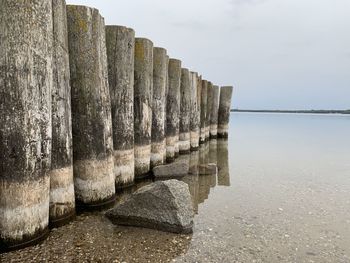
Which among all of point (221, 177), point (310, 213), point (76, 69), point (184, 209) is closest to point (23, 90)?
point (76, 69)

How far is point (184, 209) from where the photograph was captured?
4.86 m

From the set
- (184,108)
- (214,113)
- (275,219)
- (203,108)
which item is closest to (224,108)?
(214,113)

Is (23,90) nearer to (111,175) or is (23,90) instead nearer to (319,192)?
(111,175)

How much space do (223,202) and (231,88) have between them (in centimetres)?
1483

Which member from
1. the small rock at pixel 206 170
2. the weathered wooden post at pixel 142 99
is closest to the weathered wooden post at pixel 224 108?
the small rock at pixel 206 170

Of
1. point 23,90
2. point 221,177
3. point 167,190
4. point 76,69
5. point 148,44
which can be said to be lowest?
point 221,177

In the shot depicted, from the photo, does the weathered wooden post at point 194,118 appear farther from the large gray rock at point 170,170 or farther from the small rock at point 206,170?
the large gray rock at point 170,170

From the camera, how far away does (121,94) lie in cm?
637

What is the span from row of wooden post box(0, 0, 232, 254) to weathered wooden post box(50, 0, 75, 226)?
0.04ft

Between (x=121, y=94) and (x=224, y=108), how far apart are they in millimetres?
14563

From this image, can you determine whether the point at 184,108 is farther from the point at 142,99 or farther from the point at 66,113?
the point at 66,113

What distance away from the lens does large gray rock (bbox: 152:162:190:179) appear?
7.89 meters

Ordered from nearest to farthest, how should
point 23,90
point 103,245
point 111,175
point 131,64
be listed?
point 23,90 → point 103,245 → point 111,175 → point 131,64

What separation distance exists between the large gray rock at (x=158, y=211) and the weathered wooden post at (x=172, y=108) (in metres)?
5.37
